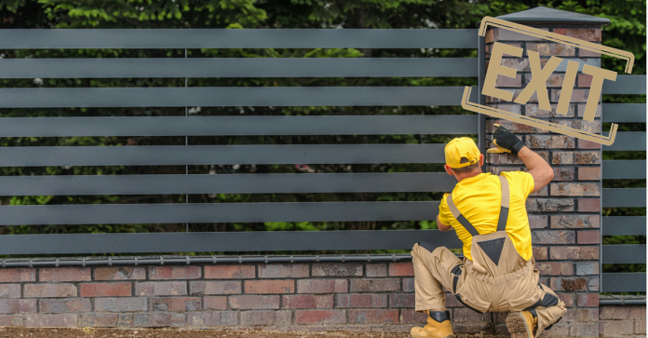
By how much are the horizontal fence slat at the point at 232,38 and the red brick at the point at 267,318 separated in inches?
74.1

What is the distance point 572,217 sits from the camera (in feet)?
9.98

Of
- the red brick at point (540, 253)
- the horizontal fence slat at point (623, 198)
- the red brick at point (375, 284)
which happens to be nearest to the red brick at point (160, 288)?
the red brick at point (375, 284)

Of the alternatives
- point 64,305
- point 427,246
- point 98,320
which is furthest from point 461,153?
point 64,305

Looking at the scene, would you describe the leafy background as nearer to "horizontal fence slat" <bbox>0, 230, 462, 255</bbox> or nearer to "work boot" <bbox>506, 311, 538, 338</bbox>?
"horizontal fence slat" <bbox>0, 230, 462, 255</bbox>

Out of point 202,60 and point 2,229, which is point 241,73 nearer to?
point 202,60

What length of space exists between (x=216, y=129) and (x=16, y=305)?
73.0 inches

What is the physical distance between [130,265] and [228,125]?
1.19 metres

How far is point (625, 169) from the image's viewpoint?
321 centimetres

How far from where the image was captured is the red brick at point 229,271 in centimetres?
312

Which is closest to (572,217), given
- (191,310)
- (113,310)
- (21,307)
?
(191,310)

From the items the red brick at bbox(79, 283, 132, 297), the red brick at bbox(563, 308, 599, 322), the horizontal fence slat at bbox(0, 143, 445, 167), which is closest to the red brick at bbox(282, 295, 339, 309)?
the horizontal fence slat at bbox(0, 143, 445, 167)

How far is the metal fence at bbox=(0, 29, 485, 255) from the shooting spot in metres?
3.08

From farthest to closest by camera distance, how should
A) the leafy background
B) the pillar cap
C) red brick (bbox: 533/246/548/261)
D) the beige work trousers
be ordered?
the leafy background
red brick (bbox: 533/246/548/261)
the pillar cap
the beige work trousers

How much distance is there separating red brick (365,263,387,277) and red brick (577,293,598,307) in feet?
→ 4.44
